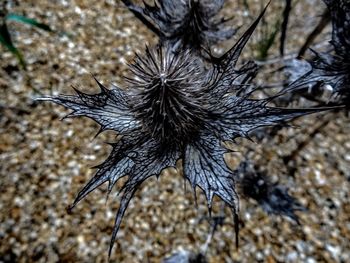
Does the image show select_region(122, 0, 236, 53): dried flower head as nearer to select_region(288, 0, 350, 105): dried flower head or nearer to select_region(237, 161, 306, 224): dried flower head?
select_region(288, 0, 350, 105): dried flower head

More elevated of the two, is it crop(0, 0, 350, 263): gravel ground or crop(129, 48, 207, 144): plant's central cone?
crop(129, 48, 207, 144): plant's central cone

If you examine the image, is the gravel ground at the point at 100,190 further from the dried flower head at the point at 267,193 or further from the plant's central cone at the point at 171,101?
the plant's central cone at the point at 171,101

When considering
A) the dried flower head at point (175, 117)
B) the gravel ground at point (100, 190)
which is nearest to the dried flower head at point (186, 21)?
the dried flower head at point (175, 117)

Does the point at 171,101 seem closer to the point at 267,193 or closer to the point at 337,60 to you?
the point at 337,60

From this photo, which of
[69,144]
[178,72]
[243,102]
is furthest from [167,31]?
[69,144]

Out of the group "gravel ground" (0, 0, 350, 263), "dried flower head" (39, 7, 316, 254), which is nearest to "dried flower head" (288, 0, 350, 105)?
"dried flower head" (39, 7, 316, 254)

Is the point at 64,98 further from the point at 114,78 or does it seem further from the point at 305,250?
the point at 305,250

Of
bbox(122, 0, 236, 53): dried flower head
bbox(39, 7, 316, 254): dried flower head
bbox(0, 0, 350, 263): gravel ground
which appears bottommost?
bbox(0, 0, 350, 263): gravel ground
